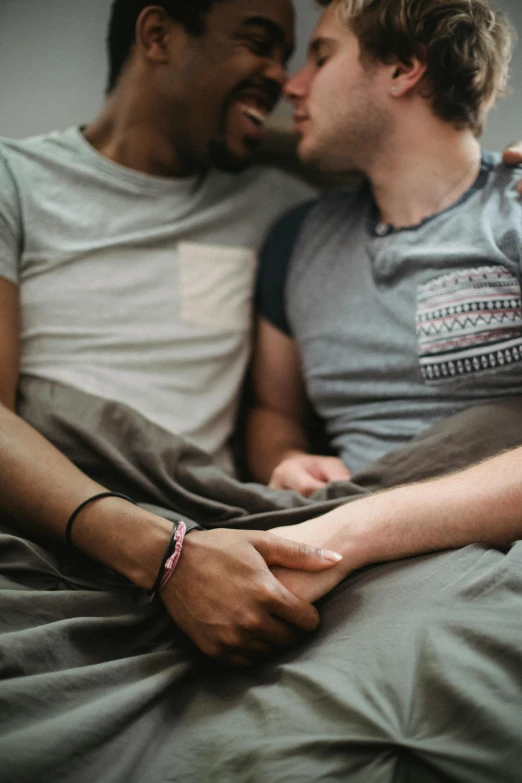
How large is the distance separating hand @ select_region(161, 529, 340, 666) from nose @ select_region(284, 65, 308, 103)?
2.58ft

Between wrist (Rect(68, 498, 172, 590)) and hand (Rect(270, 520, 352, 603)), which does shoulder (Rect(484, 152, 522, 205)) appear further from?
wrist (Rect(68, 498, 172, 590))

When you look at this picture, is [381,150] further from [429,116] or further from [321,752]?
[321,752]

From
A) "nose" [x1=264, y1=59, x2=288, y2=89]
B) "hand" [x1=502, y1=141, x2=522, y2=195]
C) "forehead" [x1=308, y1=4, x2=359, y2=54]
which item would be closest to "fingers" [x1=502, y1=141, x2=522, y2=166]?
"hand" [x1=502, y1=141, x2=522, y2=195]

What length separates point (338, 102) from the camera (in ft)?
3.35

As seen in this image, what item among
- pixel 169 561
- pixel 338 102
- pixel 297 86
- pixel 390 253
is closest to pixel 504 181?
pixel 390 253

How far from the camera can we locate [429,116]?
3.36 feet

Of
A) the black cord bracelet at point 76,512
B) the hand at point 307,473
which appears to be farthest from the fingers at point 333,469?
the black cord bracelet at point 76,512

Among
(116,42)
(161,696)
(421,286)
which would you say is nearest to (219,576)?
(161,696)

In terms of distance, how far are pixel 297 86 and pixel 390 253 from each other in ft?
1.19

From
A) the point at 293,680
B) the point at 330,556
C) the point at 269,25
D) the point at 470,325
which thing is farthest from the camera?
the point at 269,25

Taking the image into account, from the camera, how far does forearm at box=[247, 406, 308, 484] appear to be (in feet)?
3.39

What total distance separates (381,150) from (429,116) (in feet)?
0.31

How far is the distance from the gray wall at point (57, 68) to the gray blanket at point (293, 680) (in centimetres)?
62

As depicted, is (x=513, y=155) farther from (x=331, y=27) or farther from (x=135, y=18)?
(x=135, y=18)
